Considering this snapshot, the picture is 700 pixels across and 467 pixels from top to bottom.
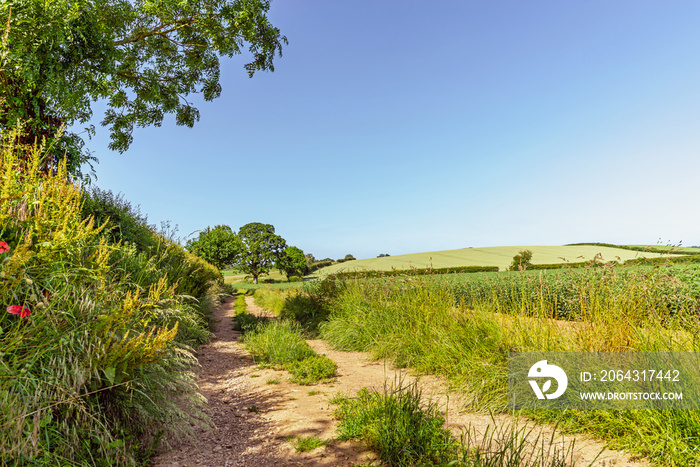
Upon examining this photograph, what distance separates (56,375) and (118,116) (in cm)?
1150

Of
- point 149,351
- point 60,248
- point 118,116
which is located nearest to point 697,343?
point 149,351

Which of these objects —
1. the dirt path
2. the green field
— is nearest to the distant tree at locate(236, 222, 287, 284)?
the green field

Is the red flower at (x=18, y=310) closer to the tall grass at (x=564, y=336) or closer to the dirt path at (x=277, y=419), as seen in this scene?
the dirt path at (x=277, y=419)

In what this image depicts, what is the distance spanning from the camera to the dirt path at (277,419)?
289 cm

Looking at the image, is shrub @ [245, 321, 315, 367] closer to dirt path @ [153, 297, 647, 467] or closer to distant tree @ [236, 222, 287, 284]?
dirt path @ [153, 297, 647, 467]

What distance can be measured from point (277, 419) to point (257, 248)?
38202 mm

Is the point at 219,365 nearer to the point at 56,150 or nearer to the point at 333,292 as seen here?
the point at 333,292

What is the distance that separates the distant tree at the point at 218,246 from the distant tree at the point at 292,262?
564 cm

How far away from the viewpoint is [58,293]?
2.64 meters

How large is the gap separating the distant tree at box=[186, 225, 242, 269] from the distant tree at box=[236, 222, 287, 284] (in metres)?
1.51

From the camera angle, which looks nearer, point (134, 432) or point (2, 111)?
point (134, 432)

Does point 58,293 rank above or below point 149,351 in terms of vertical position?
above

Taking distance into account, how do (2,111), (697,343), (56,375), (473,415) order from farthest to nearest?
(2,111) → (473,415) → (697,343) → (56,375)

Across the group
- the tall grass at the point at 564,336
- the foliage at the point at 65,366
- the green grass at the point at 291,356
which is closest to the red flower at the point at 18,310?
the foliage at the point at 65,366
